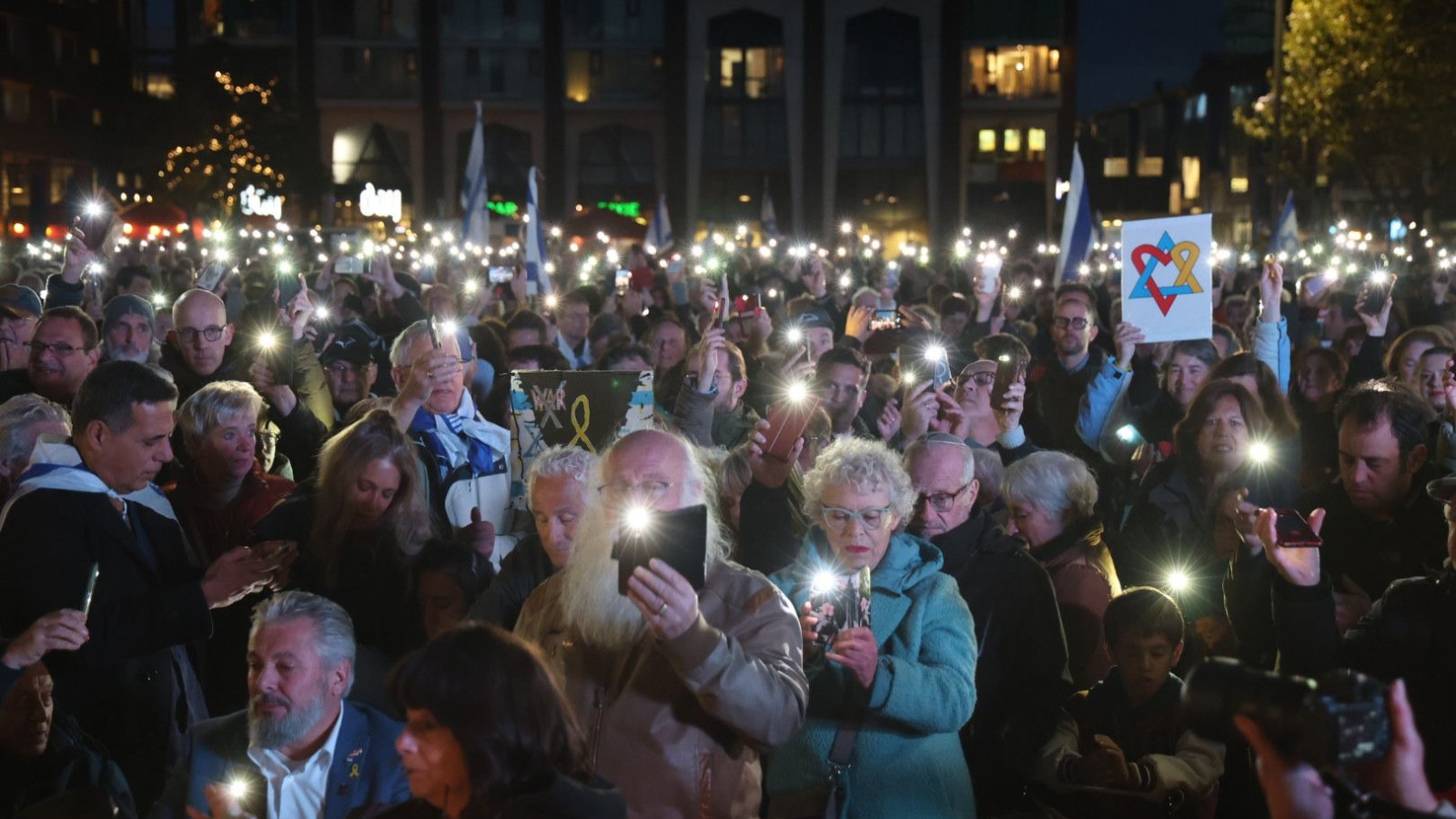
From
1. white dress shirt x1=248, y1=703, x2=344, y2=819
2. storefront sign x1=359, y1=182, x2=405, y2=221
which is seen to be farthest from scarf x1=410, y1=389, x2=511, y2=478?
storefront sign x1=359, y1=182, x2=405, y2=221

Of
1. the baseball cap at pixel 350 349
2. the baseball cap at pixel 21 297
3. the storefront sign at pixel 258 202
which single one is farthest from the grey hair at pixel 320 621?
the storefront sign at pixel 258 202

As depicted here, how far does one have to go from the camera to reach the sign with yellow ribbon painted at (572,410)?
6488mm

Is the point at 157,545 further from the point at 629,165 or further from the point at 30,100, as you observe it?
the point at 30,100

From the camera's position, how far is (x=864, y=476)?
4.61 m

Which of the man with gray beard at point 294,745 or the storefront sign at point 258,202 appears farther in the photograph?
the storefront sign at point 258,202

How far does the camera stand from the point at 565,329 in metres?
12.2

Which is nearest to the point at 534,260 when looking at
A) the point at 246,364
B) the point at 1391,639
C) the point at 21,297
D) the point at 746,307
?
the point at 746,307

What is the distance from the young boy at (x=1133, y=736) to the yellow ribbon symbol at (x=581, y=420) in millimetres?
2288

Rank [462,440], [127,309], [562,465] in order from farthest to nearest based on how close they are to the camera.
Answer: [127,309]
[462,440]
[562,465]

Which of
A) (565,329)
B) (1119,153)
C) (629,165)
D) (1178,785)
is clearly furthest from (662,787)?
(1119,153)

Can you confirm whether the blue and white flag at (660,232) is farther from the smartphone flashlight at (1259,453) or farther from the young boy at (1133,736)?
the young boy at (1133,736)

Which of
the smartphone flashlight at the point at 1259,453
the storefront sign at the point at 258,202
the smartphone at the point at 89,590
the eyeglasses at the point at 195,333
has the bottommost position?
the smartphone at the point at 89,590

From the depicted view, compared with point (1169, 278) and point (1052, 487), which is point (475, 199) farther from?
point (1052, 487)

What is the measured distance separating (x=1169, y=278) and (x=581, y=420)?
179 inches
